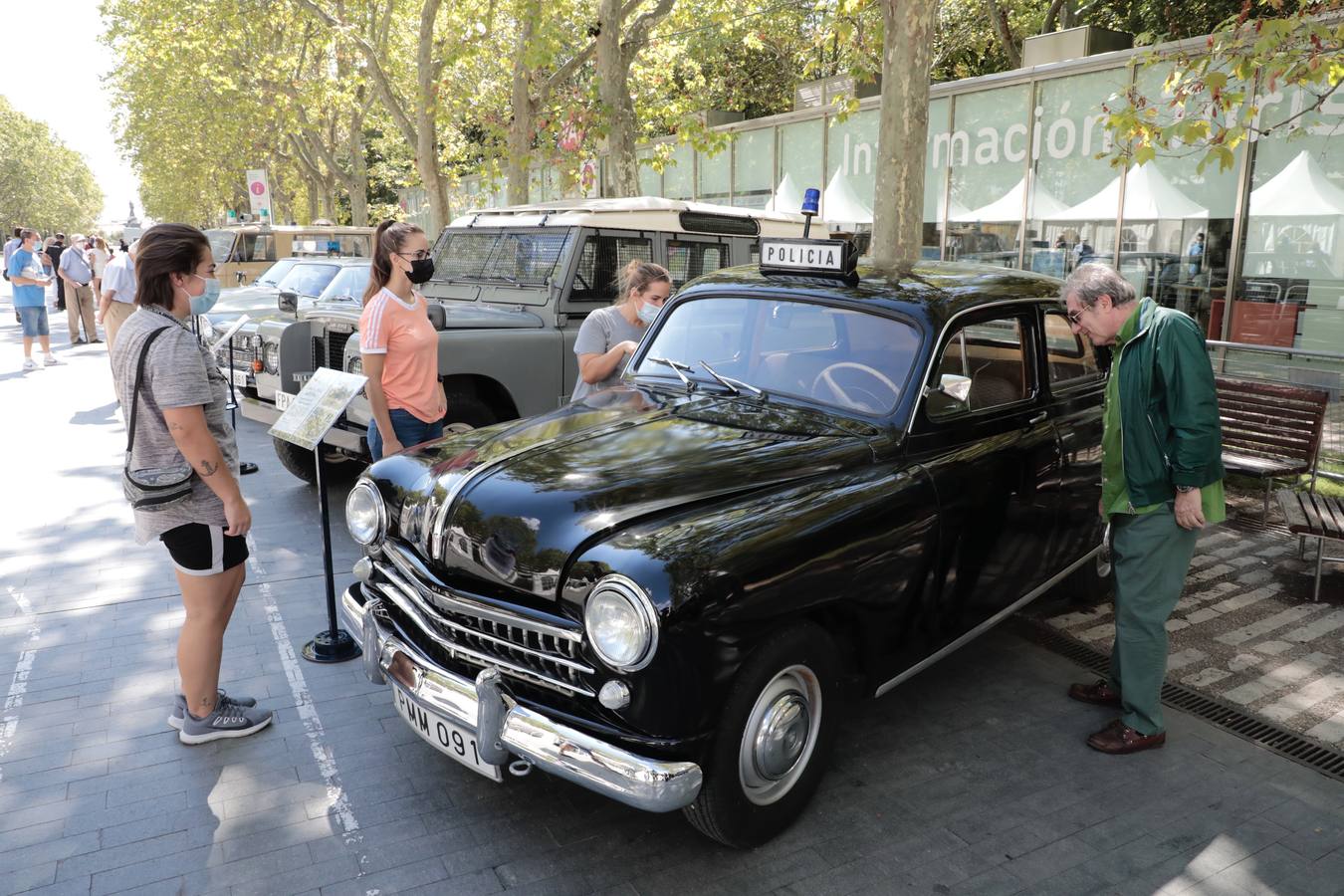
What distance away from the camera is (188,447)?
3.47m

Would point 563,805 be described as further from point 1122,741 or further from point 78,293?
point 78,293

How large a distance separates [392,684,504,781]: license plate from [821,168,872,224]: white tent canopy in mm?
15422

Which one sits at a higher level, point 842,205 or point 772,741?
point 842,205

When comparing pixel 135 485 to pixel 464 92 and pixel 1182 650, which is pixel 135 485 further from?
pixel 464 92

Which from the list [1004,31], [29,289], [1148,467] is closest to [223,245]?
[29,289]

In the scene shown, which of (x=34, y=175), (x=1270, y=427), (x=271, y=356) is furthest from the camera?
(x=34, y=175)

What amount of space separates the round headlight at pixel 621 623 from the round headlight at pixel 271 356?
553 centimetres

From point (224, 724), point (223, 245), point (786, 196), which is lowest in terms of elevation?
point (224, 724)

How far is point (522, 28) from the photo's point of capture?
56.3 ft

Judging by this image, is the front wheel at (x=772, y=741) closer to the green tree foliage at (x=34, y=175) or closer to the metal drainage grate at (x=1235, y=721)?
the metal drainage grate at (x=1235, y=721)

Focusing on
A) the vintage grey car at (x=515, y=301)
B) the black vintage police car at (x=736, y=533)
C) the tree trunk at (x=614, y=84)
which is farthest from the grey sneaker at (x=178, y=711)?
the tree trunk at (x=614, y=84)

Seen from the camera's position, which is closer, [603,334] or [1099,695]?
[1099,695]

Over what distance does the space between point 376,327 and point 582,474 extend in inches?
81.5

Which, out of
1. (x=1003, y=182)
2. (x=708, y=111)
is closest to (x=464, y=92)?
(x=708, y=111)
